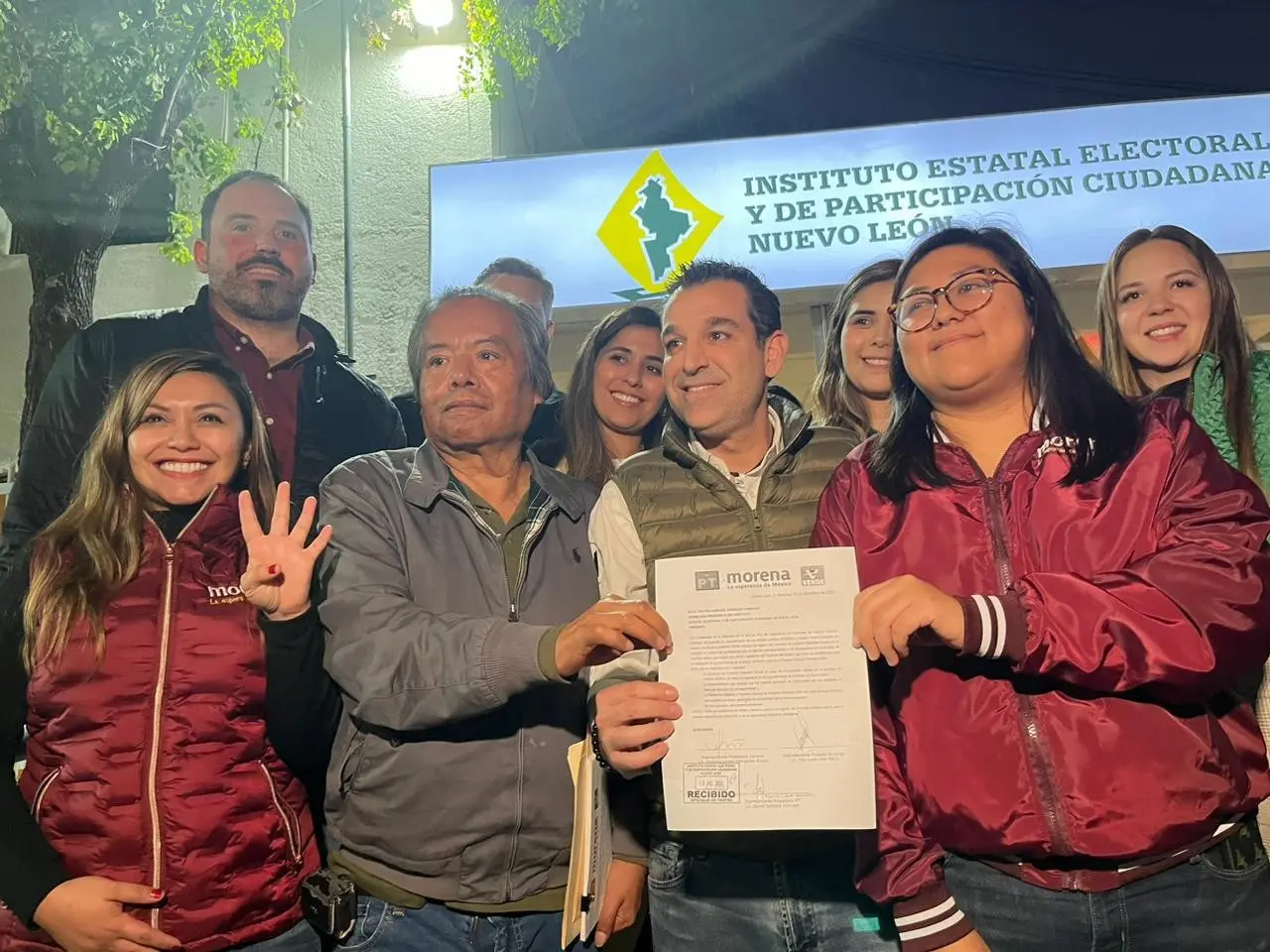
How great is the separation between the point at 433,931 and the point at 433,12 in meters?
2.58

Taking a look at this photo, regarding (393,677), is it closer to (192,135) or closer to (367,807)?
(367,807)

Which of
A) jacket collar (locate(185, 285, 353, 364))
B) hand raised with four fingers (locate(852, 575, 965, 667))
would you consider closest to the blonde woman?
hand raised with four fingers (locate(852, 575, 965, 667))

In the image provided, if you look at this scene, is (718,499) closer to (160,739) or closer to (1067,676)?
(1067,676)

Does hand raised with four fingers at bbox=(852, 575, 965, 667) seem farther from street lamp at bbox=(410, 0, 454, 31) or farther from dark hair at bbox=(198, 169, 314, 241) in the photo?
street lamp at bbox=(410, 0, 454, 31)

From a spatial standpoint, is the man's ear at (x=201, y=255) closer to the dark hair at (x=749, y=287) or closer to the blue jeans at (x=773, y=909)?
the dark hair at (x=749, y=287)

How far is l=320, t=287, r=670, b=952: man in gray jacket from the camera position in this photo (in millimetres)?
1547

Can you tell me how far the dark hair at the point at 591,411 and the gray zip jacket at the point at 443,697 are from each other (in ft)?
1.61

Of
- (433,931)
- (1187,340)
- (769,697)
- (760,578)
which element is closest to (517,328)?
(760,578)

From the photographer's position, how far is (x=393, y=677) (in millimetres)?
1562

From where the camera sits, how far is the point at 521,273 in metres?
2.74

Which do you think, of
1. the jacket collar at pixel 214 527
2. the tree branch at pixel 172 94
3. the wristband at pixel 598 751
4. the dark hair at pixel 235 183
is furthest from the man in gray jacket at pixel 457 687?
the tree branch at pixel 172 94

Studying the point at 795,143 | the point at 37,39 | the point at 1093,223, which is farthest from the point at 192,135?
the point at 1093,223

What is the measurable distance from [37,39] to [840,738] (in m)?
2.81

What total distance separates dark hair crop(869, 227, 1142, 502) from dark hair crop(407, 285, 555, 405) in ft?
2.66
